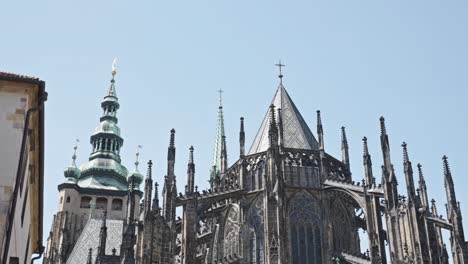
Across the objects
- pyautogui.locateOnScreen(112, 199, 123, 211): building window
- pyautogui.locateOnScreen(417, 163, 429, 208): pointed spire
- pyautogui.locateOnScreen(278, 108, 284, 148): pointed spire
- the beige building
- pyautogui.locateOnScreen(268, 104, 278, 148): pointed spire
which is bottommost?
the beige building

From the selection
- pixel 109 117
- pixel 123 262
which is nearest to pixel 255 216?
pixel 123 262

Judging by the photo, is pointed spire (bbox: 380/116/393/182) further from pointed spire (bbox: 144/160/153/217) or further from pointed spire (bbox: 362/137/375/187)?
pointed spire (bbox: 144/160/153/217)

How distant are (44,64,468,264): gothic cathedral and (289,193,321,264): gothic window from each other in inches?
1.8

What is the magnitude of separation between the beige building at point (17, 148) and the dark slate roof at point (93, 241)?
2522 centimetres

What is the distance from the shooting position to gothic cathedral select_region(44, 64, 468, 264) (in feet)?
82.2

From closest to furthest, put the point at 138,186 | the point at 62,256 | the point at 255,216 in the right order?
the point at 255,216
the point at 62,256
the point at 138,186

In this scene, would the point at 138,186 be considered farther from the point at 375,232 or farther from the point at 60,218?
the point at 375,232

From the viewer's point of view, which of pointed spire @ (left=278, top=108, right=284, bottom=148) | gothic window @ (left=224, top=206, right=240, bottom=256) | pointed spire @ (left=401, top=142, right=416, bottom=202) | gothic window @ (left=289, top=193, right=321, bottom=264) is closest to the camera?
pointed spire @ (left=401, top=142, right=416, bottom=202)

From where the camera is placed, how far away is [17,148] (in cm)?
1227

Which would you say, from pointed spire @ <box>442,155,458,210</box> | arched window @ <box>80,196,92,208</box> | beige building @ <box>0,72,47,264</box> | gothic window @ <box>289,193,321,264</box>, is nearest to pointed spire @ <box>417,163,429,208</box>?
pointed spire @ <box>442,155,458,210</box>

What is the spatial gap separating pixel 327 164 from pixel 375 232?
6.05 metres

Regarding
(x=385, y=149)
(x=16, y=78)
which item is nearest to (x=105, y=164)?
(x=385, y=149)

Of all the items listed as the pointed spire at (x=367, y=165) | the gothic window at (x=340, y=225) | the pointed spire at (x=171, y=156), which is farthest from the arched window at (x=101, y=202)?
the pointed spire at (x=367, y=165)

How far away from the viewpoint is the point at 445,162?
27.6m
